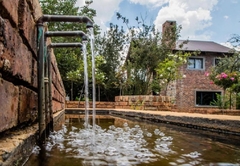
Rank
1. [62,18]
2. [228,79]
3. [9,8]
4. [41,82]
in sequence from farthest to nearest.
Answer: [228,79]
[62,18]
[41,82]
[9,8]

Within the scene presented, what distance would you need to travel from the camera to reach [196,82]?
16.8 metres

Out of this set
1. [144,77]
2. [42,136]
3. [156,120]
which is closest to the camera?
[42,136]

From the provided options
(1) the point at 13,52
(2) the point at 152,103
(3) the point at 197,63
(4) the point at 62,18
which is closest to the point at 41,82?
(4) the point at 62,18

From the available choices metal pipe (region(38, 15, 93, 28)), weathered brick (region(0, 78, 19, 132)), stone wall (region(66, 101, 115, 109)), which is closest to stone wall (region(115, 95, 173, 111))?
stone wall (region(66, 101, 115, 109))

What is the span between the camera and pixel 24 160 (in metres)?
1.48

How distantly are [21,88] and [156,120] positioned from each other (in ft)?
14.2

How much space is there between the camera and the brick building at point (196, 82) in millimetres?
Result: 16422

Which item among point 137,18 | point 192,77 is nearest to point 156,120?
point 137,18

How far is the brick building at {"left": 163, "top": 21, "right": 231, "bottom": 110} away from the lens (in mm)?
16422

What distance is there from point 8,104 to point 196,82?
16.2 m

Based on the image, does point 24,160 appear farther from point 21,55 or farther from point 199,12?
point 199,12

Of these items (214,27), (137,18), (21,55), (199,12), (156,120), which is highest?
(199,12)

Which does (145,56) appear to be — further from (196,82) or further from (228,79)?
(196,82)

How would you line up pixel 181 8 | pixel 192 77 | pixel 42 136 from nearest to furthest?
pixel 42 136 < pixel 192 77 < pixel 181 8
